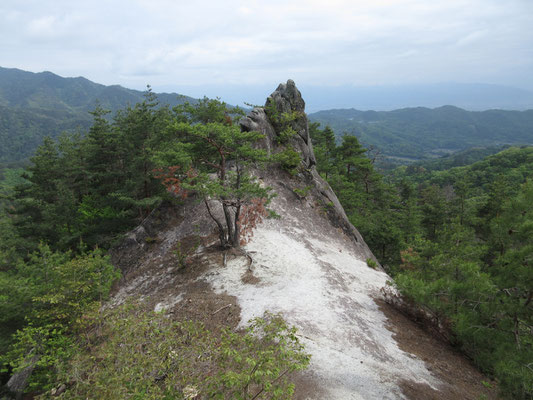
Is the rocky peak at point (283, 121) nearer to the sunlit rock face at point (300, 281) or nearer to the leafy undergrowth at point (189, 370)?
the sunlit rock face at point (300, 281)

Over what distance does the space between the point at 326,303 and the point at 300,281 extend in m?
1.76

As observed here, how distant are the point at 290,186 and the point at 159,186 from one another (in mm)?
10006

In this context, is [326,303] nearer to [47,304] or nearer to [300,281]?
[300,281]

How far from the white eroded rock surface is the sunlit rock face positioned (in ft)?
0.11

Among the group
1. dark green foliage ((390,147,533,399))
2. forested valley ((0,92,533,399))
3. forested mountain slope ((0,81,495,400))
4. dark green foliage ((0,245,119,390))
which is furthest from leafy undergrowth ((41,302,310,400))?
dark green foliage ((390,147,533,399))

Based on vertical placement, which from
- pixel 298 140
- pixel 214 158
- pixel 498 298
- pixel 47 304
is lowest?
pixel 47 304

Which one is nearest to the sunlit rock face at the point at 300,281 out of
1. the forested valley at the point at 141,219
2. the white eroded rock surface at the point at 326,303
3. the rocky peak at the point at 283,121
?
the white eroded rock surface at the point at 326,303

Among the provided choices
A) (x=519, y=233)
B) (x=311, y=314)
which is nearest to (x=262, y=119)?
(x=311, y=314)

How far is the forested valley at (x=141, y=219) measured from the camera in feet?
25.3

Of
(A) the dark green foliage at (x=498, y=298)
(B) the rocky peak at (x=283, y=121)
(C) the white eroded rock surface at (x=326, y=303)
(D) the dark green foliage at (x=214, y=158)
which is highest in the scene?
(B) the rocky peak at (x=283, y=121)

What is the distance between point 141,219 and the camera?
23531 mm

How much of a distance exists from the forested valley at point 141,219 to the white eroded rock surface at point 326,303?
6.63 feet

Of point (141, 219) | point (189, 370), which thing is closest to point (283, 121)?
point (141, 219)

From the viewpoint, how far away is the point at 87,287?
986cm
